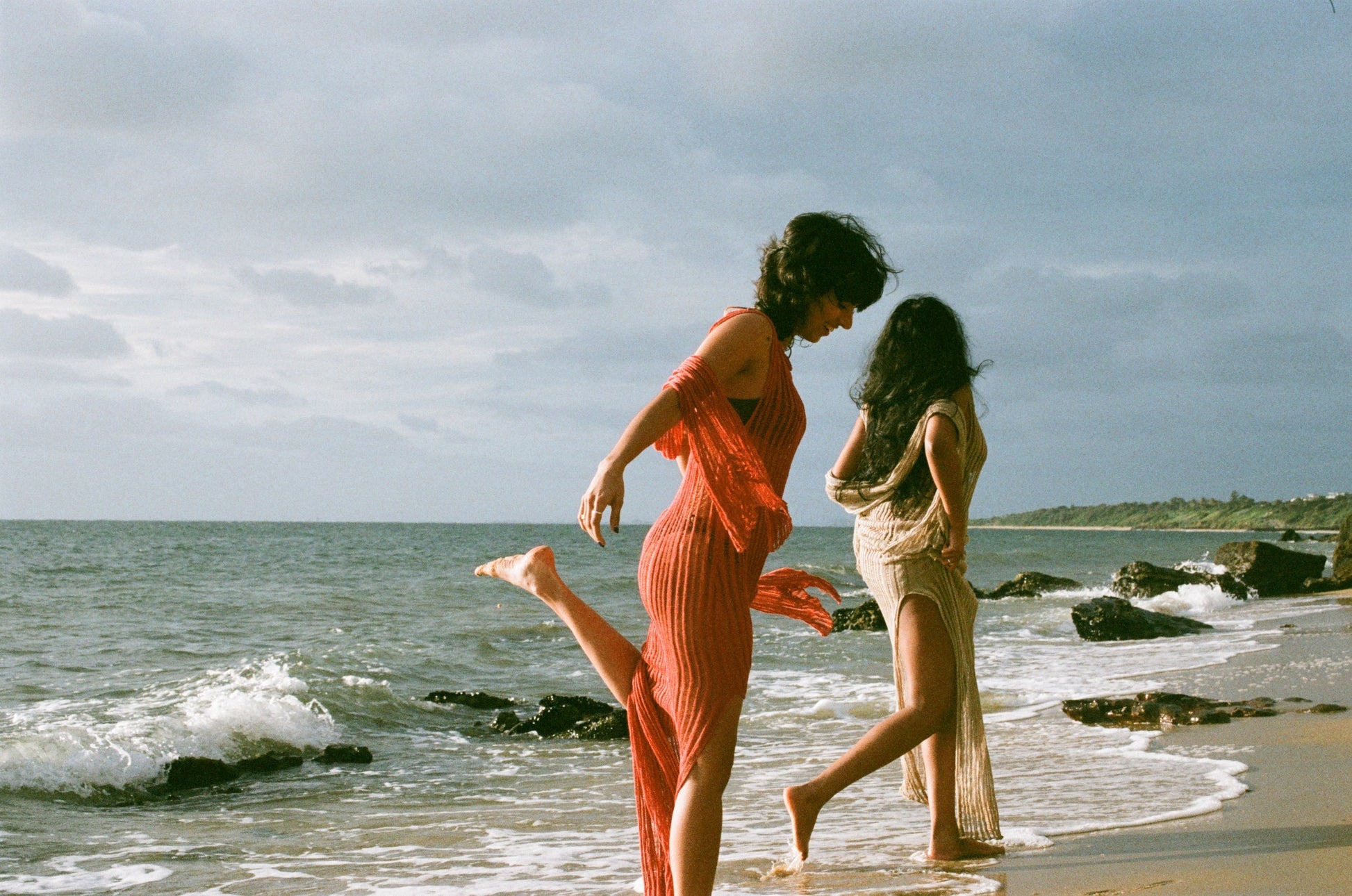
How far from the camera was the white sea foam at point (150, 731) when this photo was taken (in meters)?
7.35

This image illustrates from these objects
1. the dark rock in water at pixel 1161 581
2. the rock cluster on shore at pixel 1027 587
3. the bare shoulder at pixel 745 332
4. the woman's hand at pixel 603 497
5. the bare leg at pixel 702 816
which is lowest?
the rock cluster on shore at pixel 1027 587

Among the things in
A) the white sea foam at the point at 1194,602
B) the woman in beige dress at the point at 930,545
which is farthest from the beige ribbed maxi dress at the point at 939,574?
the white sea foam at the point at 1194,602

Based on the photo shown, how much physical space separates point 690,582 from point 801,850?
1154 mm

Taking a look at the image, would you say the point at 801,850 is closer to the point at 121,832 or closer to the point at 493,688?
the point at 121,832

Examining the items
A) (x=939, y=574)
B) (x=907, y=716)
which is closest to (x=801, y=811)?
(x=907, y=716)

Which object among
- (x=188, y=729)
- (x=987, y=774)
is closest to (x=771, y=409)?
(x=987, y=774)

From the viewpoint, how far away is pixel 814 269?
292 centimetres

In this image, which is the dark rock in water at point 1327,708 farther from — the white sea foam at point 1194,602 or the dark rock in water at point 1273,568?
the dark rock in water at point 1273,568

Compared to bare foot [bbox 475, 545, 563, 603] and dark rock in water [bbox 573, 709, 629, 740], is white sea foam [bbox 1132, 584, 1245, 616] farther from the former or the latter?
bare foot [bbox 475, 545, 563, 603]

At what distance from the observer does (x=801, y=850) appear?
11.5 feet

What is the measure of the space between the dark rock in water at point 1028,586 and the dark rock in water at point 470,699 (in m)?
15.3

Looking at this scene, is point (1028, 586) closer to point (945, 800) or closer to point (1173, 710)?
point (1173, 710)

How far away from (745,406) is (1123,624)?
12.2m

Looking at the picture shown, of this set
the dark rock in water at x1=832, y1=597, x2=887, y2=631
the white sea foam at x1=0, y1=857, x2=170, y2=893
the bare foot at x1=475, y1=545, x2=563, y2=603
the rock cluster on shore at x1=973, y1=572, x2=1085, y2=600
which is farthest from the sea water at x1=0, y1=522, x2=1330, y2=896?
the rock cluster on shore at x1=973, y1=572, x2=1085, y2=600
